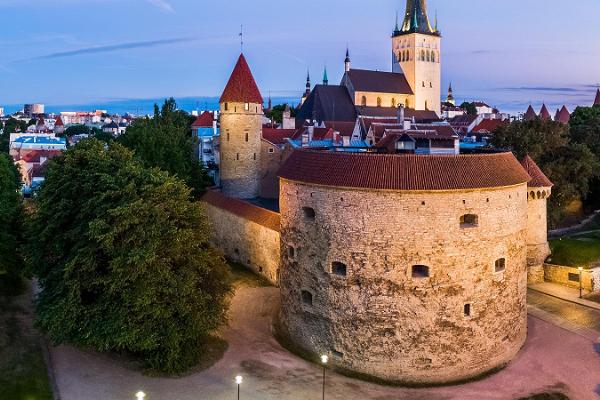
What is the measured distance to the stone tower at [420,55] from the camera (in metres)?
86.6

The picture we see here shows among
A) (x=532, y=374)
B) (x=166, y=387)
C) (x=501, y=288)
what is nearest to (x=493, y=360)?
(x=532, y=374)

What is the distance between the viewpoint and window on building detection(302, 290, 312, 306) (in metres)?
23.4

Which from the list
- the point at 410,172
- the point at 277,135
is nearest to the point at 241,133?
the point at 277,135

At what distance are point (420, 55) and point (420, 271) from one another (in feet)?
237

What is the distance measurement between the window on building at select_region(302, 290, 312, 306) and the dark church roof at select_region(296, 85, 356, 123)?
4894 centimetres

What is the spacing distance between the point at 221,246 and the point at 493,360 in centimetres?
1988

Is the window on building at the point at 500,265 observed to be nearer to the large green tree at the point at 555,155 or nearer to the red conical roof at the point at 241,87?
the large green tree at the point at 555,155

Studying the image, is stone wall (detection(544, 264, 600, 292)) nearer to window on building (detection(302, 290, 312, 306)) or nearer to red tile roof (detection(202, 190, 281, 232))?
red tile roof (detection(202, 190, 281, 232))

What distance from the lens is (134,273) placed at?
20.4 meters

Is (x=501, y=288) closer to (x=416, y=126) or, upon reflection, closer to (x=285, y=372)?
(x=285, y=372)

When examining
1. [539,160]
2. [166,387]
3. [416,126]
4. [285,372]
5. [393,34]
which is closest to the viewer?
[166,387]

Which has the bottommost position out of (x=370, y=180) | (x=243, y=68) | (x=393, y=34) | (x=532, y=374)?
(x=532, y=374)

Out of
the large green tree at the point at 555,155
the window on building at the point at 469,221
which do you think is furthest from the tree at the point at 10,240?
the large green tree at the point at 555,155

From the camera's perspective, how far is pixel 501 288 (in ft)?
73.6
